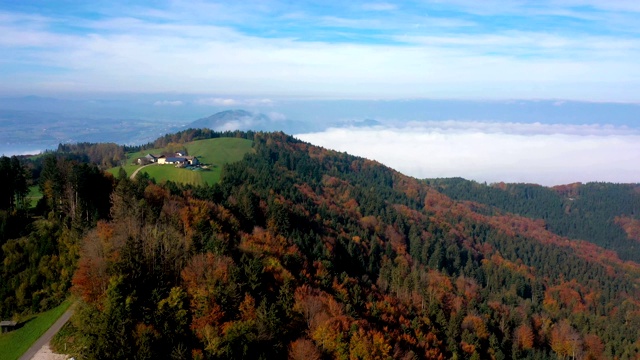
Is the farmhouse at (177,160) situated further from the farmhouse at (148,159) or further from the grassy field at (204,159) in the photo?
the grassy field at (204,159)

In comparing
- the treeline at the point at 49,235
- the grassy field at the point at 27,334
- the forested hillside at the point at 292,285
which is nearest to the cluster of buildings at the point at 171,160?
the forested hillside at the point at 292,285

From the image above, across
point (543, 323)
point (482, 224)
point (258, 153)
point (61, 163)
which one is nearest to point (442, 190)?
point (482, 224)

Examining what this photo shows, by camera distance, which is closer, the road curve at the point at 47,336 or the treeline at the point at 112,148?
the road curve at the point at 47,336

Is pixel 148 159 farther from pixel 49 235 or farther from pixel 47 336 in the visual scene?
pixel 47 336

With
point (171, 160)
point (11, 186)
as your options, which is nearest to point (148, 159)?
point (171, 160)

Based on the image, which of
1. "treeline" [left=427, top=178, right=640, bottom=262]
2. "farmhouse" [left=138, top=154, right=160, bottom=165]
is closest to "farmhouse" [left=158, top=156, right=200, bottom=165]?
"farmhouse" [left=138, top=154, right=160, bottom=165]

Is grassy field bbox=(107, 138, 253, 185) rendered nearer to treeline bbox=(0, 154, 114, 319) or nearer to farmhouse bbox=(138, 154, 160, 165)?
farmhouse bbox=(138, 154, 160, 165)

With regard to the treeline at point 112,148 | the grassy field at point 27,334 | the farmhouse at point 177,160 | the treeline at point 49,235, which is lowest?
the grassy field at point 27,334

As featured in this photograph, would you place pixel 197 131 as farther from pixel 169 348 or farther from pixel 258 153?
pixel 169 348
